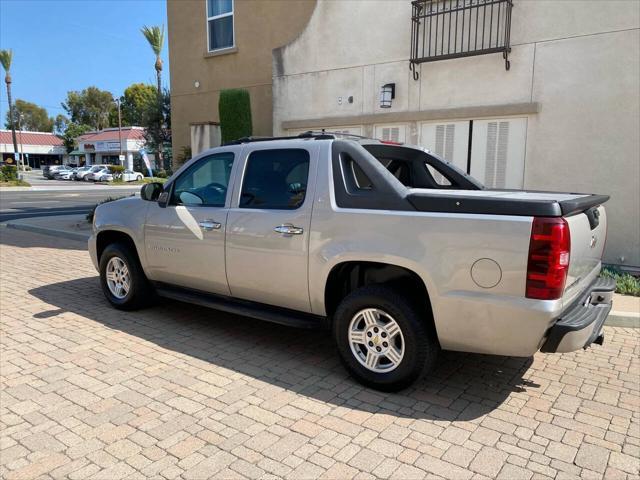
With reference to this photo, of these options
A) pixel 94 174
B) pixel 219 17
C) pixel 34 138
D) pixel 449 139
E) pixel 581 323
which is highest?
pixel 34 138

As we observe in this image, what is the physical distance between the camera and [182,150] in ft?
45.0

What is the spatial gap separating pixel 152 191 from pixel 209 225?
100 cm

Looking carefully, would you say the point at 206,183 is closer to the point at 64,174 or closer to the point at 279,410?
the point at 279,410

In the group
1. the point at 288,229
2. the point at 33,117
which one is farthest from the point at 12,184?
the point at 33,117

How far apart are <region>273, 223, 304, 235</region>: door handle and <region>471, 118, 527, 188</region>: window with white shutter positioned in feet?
17.4

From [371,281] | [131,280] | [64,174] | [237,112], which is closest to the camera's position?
[371,281]

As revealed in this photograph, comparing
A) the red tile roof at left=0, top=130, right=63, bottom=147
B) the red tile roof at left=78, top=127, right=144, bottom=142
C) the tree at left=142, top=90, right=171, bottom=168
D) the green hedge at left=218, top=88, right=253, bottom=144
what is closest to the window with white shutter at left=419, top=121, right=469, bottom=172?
the green hedge at left=218, top=88, right=253, bottom=144

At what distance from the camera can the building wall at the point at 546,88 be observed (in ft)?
23.9

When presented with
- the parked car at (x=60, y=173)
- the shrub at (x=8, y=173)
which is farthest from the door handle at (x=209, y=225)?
the parked car at (x=60, y=173)

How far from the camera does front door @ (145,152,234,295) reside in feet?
15.7

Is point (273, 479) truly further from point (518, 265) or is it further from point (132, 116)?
point (132, 116)

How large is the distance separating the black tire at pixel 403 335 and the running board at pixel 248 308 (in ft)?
1.05

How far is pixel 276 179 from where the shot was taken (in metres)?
4.53

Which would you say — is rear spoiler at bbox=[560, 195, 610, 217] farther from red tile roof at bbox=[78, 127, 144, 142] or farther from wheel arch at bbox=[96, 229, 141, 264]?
red tile roof at bbox=[78, 127, 144, 142]
